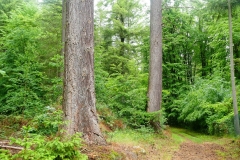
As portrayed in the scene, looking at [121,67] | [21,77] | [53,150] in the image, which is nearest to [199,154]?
[53,150]

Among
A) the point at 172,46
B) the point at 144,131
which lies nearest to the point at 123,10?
the point at 172,46

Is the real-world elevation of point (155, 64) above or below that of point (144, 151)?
above

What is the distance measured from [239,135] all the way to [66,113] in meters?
7.81

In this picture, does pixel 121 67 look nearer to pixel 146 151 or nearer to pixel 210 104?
pixel 210 104

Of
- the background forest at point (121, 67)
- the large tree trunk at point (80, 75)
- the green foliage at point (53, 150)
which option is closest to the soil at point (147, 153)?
the large tree trunk at point (80, 75)

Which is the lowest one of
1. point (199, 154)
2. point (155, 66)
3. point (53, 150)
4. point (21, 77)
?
point (199, 154)

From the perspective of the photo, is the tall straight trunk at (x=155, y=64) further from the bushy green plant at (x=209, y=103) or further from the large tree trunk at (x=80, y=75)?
the large tree trunk at (x=80, y=75)

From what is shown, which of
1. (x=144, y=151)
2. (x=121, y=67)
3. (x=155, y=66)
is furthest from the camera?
(x=121, y=67)

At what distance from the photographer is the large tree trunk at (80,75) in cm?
429

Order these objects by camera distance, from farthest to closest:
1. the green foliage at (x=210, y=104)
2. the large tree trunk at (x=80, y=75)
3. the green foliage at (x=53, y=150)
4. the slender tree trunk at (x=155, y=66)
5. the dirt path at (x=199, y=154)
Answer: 1. the green foliage at (x=210, y=104)
2. the slender tree trunk at (x=155, y=66)
3. the dirt path at (x=199, y=154)
4. the large tree trunk at (x=80, y=75)
5. the green foliage at (x=53, y=150)

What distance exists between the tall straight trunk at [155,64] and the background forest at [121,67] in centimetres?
37

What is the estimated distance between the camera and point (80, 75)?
4.37 m

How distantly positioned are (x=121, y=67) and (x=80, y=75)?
1082 cm

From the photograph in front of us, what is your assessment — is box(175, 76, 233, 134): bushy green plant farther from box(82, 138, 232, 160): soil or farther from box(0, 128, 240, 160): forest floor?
box(82, 138, 232, 160): soil
